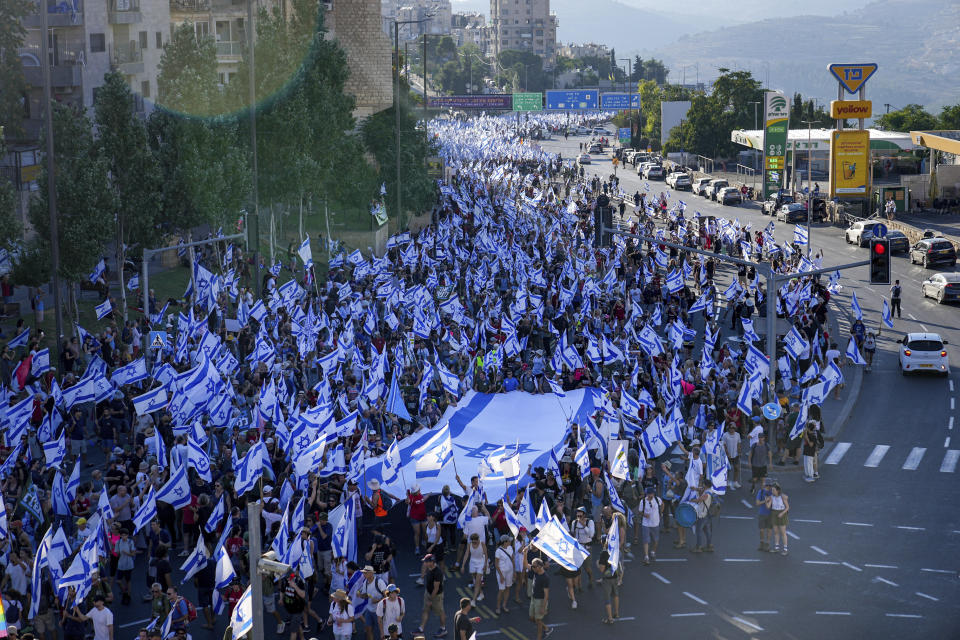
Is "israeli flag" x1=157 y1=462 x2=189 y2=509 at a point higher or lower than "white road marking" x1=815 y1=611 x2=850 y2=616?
higher

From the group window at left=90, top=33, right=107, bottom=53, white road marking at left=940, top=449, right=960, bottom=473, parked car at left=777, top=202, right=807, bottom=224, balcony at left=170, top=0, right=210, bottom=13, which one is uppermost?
balcony at left=170, top=0, right=210, bottom=13

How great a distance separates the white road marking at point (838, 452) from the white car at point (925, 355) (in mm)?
7269

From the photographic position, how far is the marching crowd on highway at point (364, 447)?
1805cm

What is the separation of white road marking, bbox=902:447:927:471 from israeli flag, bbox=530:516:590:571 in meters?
11.7

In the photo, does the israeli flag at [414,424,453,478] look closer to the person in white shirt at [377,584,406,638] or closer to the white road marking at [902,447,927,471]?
the person in white shirt at [377,584,406,638]

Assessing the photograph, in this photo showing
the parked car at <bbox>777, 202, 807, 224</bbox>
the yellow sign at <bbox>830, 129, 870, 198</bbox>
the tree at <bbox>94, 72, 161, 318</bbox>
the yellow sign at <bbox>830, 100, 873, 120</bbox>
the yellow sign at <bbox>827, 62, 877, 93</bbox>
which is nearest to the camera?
the tree at <bbox>94, 72, 161, 318</bbox>

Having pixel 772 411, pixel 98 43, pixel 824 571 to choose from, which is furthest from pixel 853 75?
pixel 824 571

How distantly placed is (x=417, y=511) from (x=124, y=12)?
4215 cm

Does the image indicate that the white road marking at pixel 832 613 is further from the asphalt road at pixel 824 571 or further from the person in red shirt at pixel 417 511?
the person in red shirt at pixel 417 511

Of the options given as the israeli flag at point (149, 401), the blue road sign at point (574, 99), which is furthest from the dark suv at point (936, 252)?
the blue road sign at point (574, 99)

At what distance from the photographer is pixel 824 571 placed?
20.6 metres

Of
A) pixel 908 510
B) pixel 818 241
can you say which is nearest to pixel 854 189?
pixel 818 241

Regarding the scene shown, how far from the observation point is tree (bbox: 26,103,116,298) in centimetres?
3172

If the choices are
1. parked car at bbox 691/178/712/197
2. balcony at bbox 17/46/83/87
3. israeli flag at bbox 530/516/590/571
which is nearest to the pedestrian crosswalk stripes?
israeli flag at bbox 530/516/590/571
